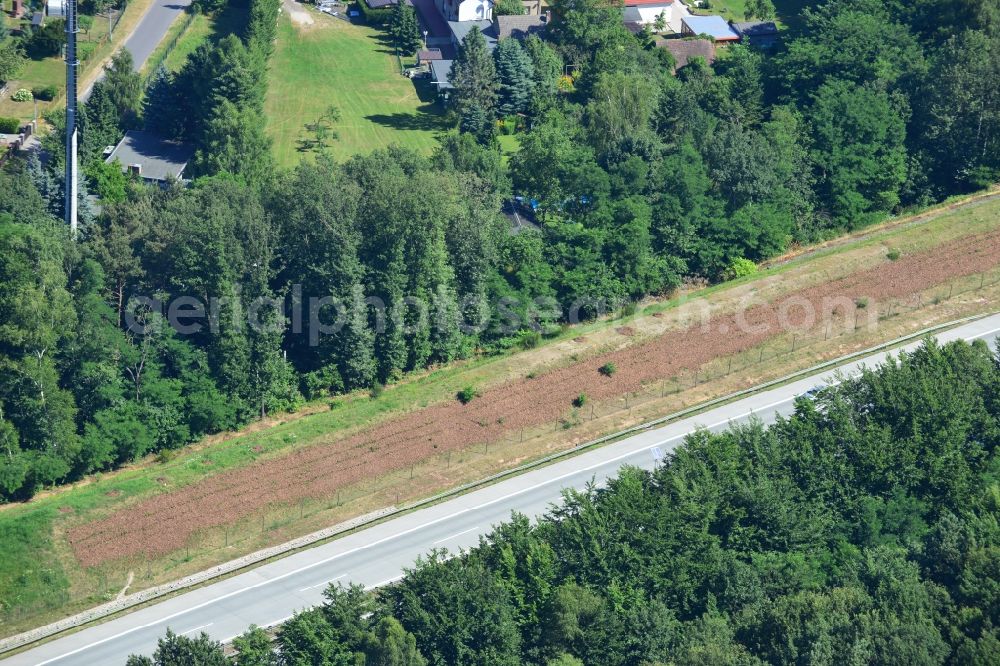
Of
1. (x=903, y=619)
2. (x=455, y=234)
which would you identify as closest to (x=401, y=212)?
(x=455, y=234)

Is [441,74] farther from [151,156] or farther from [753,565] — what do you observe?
[753,565]

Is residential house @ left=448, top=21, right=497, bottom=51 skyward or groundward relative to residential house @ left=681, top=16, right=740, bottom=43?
groundward

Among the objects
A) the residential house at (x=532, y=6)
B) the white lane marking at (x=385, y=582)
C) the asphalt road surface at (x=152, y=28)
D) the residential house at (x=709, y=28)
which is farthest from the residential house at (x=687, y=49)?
the white lane marking at (x=385, y=582)

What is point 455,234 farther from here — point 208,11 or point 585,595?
point 208,11

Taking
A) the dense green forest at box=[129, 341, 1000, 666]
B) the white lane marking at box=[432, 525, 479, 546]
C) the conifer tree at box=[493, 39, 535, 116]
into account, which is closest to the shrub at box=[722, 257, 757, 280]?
the dense green forest at box=[129, 341, 1000, 666]

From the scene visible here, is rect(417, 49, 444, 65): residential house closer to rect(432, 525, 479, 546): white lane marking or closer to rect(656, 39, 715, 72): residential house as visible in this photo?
rect(656, 39, 715, 72): residential house

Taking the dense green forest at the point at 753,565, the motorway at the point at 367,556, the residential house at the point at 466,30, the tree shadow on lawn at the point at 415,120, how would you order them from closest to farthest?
the dense green forest at the point at 753,565, the motorway at the point at 367,556, the tree shadow on lawn at the point at 415,120, the residential house at the point at 466,30

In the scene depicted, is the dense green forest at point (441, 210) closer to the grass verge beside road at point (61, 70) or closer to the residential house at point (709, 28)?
the grass verge beside road at point (61, 70)
